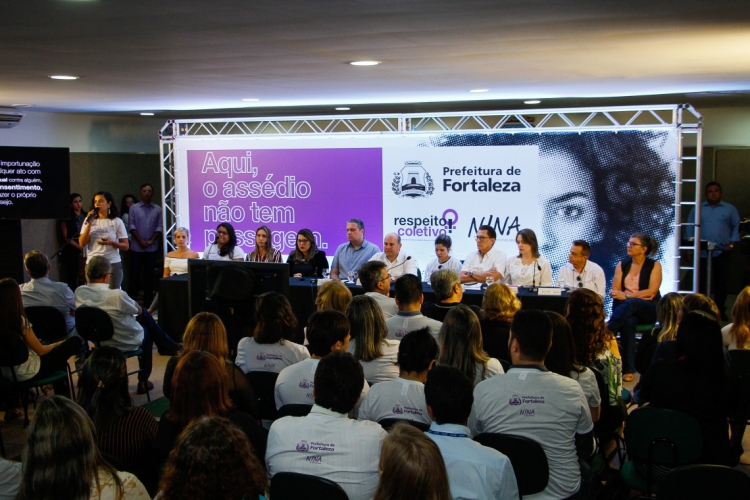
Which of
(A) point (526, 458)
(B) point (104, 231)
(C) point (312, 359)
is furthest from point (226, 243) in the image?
(A) point (526, 458)

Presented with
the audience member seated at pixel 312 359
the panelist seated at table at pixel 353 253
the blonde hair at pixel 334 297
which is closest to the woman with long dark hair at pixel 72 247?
the panelist seated at table at pixel 353 253

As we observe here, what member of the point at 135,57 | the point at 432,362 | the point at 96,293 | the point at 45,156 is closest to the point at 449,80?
the point at 135,57

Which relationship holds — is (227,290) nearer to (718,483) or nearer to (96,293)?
(96,293)

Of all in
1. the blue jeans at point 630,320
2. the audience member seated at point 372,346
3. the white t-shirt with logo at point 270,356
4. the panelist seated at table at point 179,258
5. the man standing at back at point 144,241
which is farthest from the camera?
the man standing at back at point 144,241

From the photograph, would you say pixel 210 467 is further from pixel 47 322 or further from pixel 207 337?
pixel 47 322

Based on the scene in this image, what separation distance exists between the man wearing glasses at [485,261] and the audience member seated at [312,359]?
3890 millimetres

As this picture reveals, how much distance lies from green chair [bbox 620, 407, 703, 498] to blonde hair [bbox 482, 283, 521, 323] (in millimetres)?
1179

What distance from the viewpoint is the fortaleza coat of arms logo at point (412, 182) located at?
8.61 meters

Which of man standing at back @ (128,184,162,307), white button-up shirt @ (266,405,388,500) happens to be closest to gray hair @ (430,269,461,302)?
white button-up shirt @ (266,405,388,500)

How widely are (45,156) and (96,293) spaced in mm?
3598

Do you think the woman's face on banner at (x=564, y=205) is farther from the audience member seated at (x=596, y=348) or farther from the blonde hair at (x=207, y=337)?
the blonde hair at (x=207, y=337)

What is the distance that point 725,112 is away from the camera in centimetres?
1077

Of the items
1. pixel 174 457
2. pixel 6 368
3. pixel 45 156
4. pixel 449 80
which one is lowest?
pixel 6 368

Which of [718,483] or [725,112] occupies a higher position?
[725,112]
